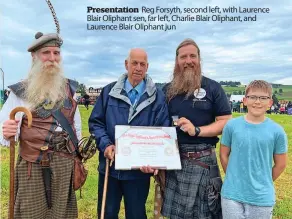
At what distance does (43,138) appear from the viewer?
3.42m

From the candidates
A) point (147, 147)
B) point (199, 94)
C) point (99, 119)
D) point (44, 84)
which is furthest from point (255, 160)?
point (44, 84)

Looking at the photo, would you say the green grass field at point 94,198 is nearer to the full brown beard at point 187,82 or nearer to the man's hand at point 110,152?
the man's hand at point 110,152

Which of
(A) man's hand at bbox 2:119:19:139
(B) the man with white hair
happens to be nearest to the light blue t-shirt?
(B) the man with white hair

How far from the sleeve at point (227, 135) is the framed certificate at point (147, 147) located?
52 centimetres

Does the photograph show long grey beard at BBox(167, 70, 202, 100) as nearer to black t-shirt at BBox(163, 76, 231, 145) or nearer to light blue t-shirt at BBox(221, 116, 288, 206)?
black t-shirt at BBox(163, 76, 231, 145)

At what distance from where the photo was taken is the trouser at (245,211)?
122 inches

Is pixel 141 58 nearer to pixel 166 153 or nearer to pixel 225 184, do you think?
pixel 166 153

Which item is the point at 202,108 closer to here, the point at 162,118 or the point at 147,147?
the point at 162,118

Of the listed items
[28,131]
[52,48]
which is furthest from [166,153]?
[52,48]

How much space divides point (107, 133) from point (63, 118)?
1.67 feet

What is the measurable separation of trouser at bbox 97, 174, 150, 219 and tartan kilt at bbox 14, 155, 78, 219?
473 mm

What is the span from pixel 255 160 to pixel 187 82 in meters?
1.10

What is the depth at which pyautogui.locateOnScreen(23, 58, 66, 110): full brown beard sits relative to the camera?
352cm

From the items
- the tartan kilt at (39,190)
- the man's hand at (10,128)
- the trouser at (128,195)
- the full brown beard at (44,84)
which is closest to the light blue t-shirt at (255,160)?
the trouser at (128,195)
